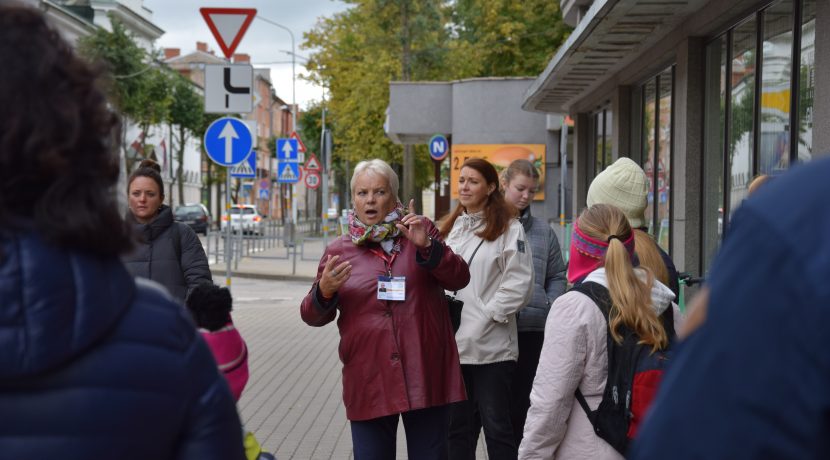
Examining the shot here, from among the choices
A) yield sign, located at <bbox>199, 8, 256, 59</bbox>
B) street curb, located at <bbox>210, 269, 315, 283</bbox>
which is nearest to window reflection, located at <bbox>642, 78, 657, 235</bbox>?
yield sign, located at <bbox>199, 8, 256, 59</bbox>

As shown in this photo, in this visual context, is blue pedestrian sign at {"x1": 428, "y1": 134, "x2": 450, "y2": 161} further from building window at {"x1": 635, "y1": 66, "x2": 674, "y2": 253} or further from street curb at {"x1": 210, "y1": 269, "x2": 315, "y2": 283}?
building window at {"x1": 635, "y1": 66, "x2": 674, "y2": 253}

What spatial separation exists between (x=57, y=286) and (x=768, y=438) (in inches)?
39.1

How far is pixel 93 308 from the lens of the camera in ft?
5.08

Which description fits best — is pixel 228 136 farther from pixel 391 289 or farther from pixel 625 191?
pixel 391 289

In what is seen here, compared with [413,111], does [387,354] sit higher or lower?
lower

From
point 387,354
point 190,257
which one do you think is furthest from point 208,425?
point 190,257

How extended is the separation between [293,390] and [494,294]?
15.2 feet

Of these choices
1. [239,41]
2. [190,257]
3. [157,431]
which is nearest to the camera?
[157,431]

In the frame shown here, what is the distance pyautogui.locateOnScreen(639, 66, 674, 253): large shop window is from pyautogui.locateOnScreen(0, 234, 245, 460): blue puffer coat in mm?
11077

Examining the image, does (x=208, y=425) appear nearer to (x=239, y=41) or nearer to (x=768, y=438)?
(x=768, y=438)

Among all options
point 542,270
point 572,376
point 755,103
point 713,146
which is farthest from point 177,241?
point 713,146

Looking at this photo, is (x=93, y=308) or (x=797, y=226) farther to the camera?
(x=93, y=308)

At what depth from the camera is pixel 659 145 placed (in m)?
13.3

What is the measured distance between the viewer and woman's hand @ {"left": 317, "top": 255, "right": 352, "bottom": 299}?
4.42 meters
